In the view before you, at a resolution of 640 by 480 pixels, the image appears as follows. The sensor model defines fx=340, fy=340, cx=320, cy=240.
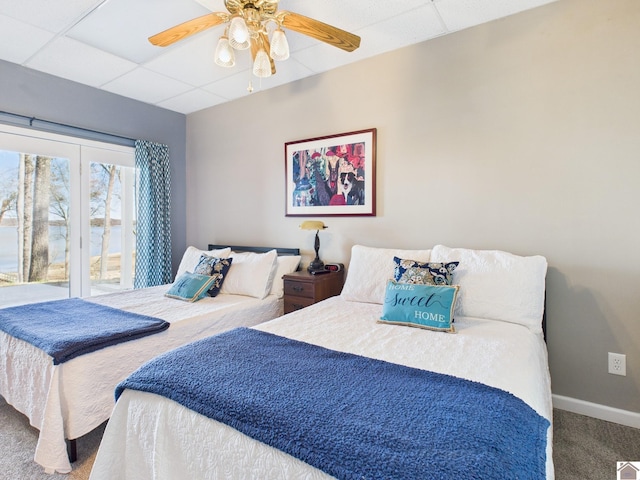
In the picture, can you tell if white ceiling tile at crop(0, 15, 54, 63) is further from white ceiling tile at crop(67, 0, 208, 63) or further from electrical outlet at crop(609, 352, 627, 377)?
electrical outlet at crop(609, 352, 627, 377)

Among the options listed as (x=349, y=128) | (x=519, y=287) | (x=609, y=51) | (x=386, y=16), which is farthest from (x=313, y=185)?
(x=609, y=51)

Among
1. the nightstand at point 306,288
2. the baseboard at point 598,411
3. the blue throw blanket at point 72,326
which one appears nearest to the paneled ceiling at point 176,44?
the nightstand at point 306,288

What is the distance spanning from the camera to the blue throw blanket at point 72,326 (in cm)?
181

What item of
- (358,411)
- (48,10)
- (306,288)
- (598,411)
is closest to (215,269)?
(306,288)

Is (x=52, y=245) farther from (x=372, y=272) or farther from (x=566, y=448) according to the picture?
(x=566, y=448)

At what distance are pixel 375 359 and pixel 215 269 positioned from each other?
1960 millimetres

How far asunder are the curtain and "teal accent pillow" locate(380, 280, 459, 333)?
2887 millimetres

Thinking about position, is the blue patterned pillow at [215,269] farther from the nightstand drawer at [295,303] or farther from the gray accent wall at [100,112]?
the gray accent wall at [100,112]

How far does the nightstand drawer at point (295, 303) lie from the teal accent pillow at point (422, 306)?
913 millimetres

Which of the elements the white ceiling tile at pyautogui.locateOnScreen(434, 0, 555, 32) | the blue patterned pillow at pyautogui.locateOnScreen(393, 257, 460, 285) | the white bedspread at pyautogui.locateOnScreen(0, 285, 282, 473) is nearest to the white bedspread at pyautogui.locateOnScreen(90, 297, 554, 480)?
the blue patterned pillow at pyautogui.locateOnScreen(393, 257, 460, 285)

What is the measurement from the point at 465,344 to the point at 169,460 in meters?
1.36

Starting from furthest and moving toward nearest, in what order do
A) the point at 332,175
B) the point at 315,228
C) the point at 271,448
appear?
the point at 332,175 → the point at 315,228 → the point at 271,448

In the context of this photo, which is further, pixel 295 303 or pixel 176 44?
pixel 295 303

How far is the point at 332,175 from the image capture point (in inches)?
124
